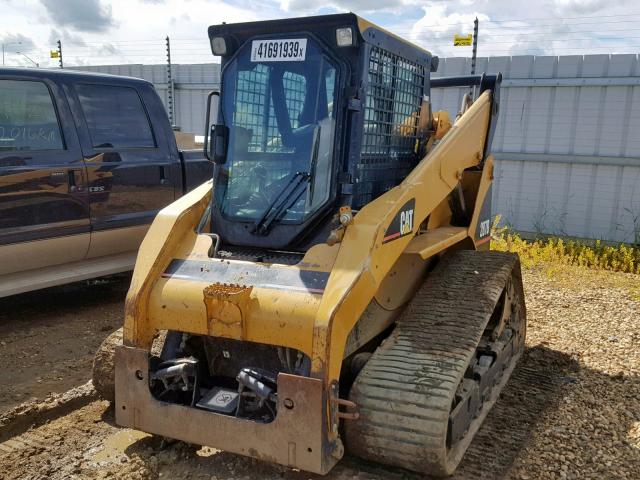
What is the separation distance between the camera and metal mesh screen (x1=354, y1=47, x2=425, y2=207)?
3838 mm

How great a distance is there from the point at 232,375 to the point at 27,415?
1.48 meters

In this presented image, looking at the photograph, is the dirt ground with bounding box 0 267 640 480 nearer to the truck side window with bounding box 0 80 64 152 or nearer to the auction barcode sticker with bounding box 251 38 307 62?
the truck side window with bounding box 0 80 64 152

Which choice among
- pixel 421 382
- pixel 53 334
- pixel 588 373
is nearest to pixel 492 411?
pixel 588 373

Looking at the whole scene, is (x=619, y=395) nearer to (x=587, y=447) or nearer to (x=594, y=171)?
(x=587, y=447)

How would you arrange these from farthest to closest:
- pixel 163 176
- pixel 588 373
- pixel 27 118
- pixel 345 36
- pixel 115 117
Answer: pixel 163 176
pixel 115 117
pixel 27 118
pixel 588 373
pixel 345 36

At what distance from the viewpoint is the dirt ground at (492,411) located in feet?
11.6

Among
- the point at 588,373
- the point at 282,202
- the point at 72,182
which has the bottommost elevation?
the point at 588,373

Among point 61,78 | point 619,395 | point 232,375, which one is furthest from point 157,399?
point 61,78

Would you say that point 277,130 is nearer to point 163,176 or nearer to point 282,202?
point 282,202

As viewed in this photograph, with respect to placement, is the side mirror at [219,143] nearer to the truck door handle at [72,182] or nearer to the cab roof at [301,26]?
the cab roof at [301,26]

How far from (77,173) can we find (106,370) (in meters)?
2.41

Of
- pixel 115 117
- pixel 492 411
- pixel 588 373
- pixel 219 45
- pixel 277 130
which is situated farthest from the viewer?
pixel 115 117

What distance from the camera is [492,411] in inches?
170

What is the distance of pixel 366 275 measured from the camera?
330 cm
